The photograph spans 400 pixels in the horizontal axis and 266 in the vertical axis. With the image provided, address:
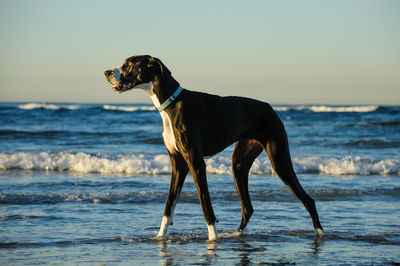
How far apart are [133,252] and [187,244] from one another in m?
0.63

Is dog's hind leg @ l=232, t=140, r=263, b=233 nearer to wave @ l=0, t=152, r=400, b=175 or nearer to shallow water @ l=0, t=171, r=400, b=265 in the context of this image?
shallow water @ l=0, t=171, r=400, b=265

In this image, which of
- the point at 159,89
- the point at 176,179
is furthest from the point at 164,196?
the point at 159,89

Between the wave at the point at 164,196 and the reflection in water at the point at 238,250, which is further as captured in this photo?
the wave at the point at 164,196

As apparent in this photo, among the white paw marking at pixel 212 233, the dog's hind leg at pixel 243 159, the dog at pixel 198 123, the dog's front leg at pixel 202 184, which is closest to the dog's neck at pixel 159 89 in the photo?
the dog at pixel 198 123

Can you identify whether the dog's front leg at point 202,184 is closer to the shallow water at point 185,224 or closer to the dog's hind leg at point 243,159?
the shallow water at point 185,224

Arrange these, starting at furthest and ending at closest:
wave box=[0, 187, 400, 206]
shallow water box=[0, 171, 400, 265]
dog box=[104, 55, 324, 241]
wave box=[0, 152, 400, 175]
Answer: wave box=[0, 152, 400, 175], wave box=[0, 187, 400, 206], dog box=[104, 55, 324, 241], shallow water box=[0, 171, 400, 265]

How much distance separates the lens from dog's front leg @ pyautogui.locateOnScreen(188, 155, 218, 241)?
534 centimetres

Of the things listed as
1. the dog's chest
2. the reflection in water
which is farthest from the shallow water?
the dog's chest

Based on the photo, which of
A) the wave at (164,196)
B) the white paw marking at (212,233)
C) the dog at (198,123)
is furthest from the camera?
the wave at (164,196)

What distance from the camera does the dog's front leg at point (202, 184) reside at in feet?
17.5

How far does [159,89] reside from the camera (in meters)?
5.38

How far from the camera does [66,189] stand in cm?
959

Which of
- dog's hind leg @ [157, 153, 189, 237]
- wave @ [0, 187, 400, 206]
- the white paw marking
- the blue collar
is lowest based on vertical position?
wave @ [0, 187, 400, 206]

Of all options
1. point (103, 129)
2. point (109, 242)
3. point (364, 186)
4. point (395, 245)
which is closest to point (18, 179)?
point (109, 242)
